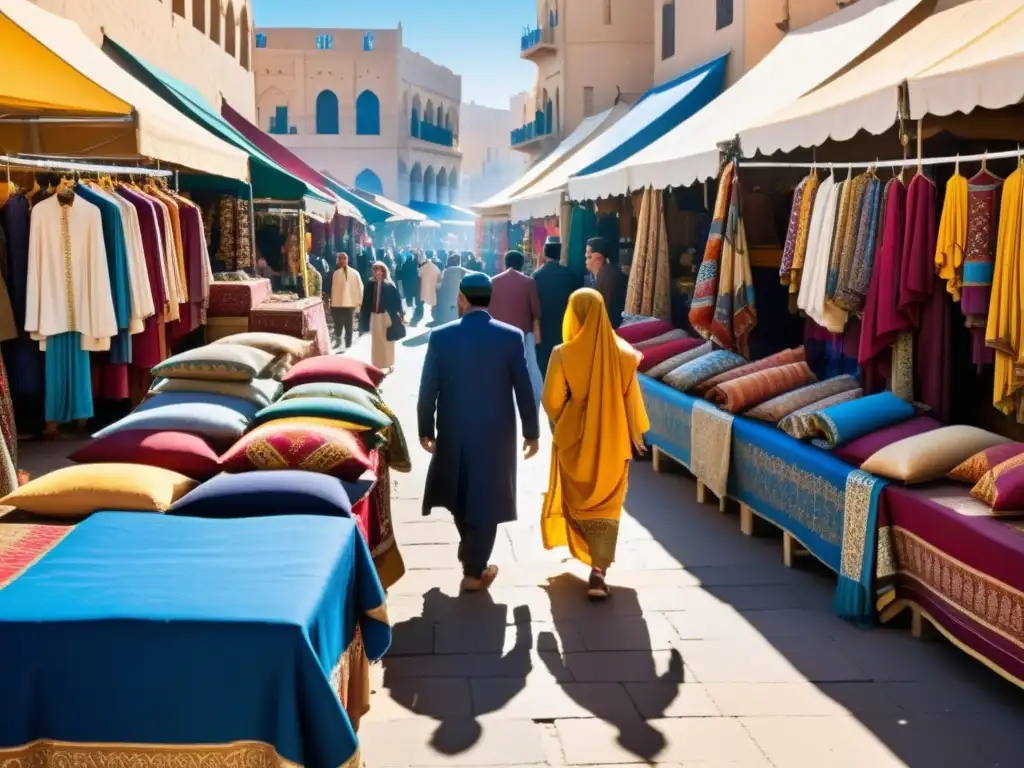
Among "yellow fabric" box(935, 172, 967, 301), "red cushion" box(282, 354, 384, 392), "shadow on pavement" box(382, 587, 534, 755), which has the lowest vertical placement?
"shadow on pavement" box(382, 587, 534, 755)

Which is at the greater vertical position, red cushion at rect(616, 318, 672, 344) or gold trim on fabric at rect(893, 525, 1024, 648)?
red cushion at rect(616, 318, 672, 344)

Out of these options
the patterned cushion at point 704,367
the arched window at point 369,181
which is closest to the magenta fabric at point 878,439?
the patterned cushion at point 704,367

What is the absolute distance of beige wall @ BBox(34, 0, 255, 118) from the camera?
469 inches

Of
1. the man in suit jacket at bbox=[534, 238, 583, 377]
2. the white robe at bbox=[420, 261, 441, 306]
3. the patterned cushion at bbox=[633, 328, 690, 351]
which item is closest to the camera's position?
the patterned cushion at bbox=[633, 328, 690, 351]

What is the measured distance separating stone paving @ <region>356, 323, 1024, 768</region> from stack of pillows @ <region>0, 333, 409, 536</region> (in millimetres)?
761

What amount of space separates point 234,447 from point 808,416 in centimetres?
294

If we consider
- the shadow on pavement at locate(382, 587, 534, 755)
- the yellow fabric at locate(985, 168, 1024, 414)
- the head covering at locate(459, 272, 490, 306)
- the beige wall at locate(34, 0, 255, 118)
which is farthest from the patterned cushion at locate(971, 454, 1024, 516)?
the beige wall at locate(34, 0, 255, 118)

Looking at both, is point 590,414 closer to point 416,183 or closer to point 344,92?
point 344,92

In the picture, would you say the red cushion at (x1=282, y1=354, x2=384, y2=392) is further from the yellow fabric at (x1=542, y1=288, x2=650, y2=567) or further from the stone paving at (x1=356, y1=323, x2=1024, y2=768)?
the yellow fabric at (x1=542, y1=288, x2=650, y2=567)

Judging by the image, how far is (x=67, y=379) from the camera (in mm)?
7742

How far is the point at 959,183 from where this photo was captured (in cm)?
543

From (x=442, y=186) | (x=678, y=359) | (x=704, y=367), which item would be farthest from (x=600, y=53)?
(x=442, y=186)

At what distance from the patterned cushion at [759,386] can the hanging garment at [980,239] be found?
5.10ft

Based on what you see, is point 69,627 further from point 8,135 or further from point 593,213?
point 593,213
